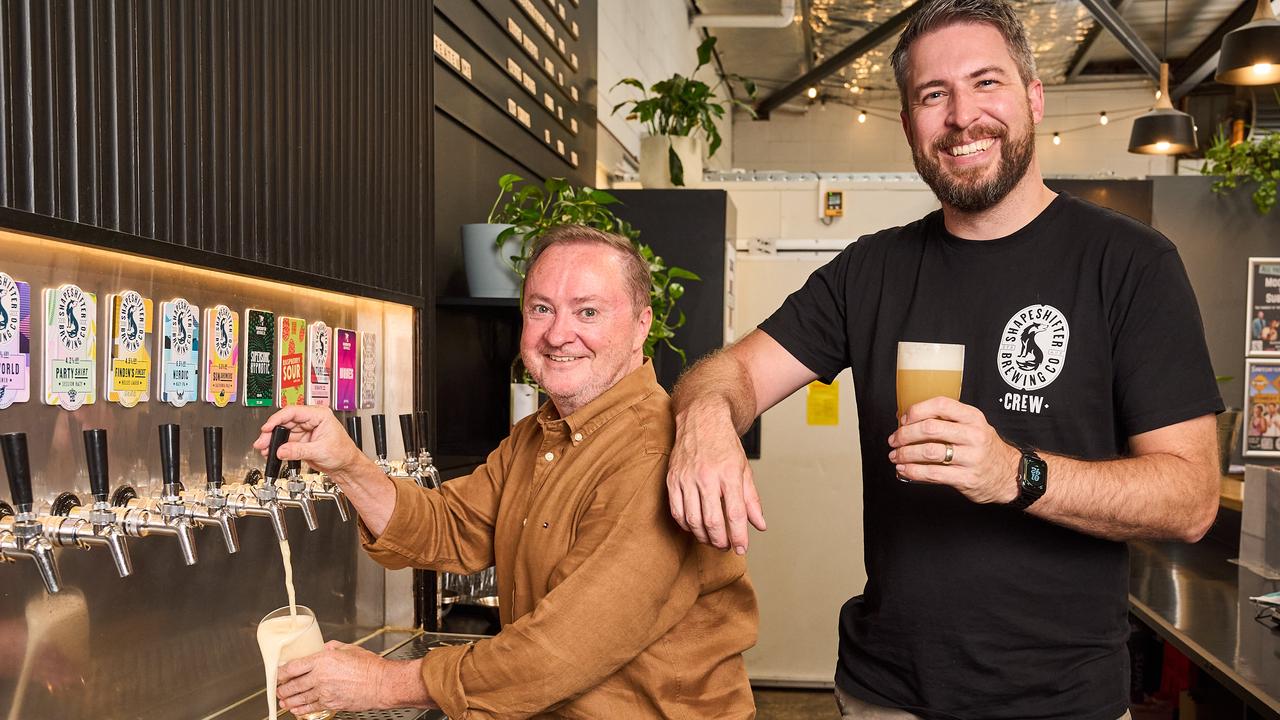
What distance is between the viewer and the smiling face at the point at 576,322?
5.65 ft

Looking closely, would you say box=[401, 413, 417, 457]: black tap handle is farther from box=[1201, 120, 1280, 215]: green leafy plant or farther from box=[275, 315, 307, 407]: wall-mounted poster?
box=[1201, 120, 1280, 215]: green leafy plant

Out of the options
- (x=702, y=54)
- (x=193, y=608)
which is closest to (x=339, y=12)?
(x=193, y=608)

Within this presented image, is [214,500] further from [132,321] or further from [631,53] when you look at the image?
[631,53]

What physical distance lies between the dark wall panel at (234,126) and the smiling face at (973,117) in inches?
44.4

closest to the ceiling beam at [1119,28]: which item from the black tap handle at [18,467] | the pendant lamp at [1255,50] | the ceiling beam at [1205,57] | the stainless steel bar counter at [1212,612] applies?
the ceiling beam at [1205,57]

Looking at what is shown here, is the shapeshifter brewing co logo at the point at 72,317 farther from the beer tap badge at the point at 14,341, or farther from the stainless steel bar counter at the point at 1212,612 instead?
the stainless steel bar counter at the point at 1212,612

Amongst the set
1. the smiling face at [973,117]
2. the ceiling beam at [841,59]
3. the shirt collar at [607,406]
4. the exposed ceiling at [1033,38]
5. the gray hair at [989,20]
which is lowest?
the shirt collar at [607,406]

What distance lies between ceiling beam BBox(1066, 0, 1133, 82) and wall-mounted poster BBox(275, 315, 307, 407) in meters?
7.84

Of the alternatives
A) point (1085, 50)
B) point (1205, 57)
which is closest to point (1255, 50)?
point (1205, 57)

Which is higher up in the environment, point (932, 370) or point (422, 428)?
point (932, 370)

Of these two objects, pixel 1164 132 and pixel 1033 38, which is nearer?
pixel 1164 132

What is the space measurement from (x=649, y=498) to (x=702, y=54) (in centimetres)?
299

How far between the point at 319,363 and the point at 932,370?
1.36 meters

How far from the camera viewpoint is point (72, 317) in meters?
1.56
